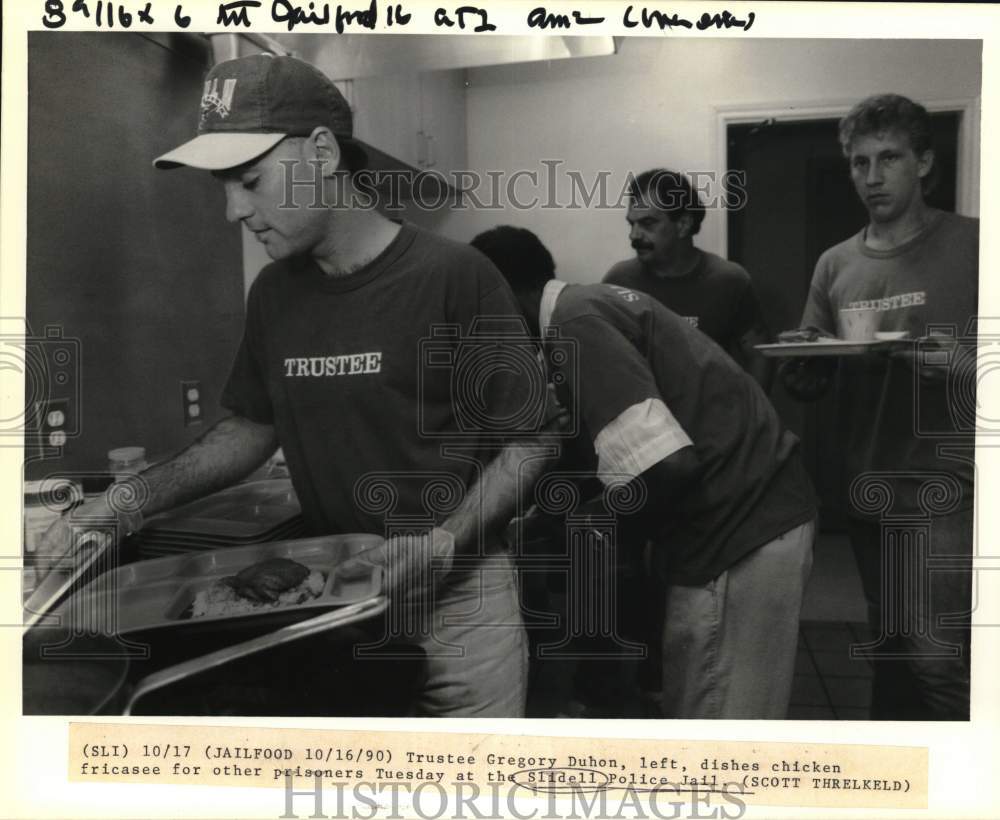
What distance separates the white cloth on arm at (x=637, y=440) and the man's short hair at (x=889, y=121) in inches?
15.7

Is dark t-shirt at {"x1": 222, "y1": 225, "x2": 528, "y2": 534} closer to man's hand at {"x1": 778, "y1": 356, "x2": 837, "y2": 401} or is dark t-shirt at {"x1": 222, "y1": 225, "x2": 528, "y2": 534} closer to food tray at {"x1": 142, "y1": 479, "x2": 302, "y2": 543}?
food tray at {"x1": 142, "y1": 479, "x2": 302, "y2": 543}

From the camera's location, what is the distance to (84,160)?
117 cm

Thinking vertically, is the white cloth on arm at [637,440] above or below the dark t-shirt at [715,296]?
below

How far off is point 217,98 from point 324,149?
143mm

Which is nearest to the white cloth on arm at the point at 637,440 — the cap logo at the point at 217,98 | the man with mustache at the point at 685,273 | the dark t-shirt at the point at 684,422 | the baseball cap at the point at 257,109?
the dark t-shirt at the point at 684,422

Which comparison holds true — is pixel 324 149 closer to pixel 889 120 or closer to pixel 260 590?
pixel 260 590

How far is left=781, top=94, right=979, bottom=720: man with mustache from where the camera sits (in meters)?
1.14

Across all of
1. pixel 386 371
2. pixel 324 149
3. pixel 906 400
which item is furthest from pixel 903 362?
pixel 324 149

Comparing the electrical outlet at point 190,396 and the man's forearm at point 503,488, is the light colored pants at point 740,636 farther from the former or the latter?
the electrical outlet at point 190,396

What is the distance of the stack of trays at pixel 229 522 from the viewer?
118cm

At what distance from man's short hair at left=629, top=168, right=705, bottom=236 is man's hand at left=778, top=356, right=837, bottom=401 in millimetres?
227

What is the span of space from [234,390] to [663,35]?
700mm

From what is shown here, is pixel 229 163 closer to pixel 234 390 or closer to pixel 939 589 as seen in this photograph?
pixel 234 390

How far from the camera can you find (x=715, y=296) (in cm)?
115
